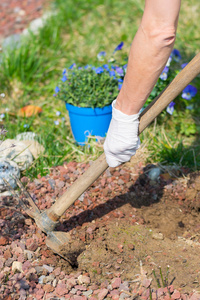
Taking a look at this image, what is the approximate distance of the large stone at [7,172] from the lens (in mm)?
2656

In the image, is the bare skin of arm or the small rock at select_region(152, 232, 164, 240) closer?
the bare skin of arm

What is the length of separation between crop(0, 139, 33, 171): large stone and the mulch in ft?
8.40

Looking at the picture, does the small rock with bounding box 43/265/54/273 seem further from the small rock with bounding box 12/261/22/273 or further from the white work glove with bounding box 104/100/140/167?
the white work glove with bounding box 104/100/140/167

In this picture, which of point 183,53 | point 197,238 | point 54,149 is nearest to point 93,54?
point 183,53

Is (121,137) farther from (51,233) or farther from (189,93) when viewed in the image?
(189,93)

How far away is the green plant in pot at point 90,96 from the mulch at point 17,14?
2248 millimetres

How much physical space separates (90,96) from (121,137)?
43.8 inches

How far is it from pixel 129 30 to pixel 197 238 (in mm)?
3133

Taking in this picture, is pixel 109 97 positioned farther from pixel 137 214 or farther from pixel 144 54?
pixel 144 54

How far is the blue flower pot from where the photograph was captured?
3.09m

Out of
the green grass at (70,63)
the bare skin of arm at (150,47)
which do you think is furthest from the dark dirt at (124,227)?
the bare skin of arm at (150,47)

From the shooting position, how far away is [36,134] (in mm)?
3297

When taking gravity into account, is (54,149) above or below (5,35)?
below

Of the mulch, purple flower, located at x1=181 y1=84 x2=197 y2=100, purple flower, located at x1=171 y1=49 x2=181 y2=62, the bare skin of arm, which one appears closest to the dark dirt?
purple flower, located at x1=181 y1=84 x2=197 y2=100
